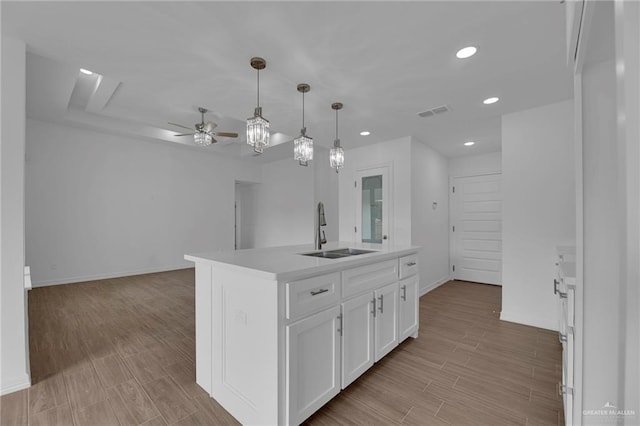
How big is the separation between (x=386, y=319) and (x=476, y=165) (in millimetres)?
4390

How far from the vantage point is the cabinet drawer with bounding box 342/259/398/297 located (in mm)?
1879

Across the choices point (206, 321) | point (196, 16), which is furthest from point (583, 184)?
point (196, 16)

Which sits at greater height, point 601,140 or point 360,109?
point 360,109

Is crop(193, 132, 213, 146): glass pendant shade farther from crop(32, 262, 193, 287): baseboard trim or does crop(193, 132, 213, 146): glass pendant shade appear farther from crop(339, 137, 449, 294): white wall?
crop(32, 262, 193, 287): baseboard trim

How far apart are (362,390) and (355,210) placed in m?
3.44

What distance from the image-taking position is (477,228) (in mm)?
5320

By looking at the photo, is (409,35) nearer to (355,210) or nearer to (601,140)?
(601,140)

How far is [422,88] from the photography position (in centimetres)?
280

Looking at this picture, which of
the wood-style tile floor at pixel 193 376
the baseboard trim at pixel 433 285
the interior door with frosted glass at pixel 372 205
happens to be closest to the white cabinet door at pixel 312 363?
the wood-style tile floor at pixel 193 376

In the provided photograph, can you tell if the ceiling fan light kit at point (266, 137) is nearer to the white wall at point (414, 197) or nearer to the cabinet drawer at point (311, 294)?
the cabinet drawer at point (311, 294)

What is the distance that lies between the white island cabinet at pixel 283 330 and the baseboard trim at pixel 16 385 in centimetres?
123

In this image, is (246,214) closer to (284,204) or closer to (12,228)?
(284,204)

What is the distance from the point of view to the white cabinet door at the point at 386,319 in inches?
85.5

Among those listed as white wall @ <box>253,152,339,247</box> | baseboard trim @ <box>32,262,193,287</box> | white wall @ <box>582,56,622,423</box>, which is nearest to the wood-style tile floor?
white wall @ <box>582,56,622,423</box>
